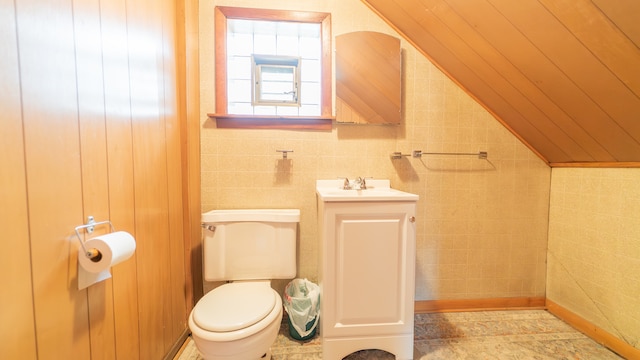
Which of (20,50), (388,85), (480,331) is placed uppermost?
(388,85)

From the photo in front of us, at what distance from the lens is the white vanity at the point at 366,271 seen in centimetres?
120

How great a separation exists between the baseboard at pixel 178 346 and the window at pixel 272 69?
1307 mm

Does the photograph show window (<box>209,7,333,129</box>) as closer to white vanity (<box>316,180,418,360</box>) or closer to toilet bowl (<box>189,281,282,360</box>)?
white vanity (<box>316,180,418,360</box>)

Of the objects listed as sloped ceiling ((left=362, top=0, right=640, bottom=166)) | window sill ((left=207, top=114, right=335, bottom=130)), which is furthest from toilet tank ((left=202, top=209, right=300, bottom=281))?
sloped ceiling ((left=362, top=0, right=640, bottom=166))

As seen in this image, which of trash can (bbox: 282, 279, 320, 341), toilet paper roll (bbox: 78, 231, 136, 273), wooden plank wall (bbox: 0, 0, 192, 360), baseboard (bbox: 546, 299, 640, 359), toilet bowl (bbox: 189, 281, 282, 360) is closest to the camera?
wooden plank wall (bbox: 0, 0, 192, 360)

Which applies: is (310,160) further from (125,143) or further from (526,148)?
(526,148)

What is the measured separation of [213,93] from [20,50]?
3.39 ft

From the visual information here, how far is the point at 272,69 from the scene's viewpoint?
169 centimetres

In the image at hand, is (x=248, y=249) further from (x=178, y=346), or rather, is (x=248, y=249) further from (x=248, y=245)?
(x=178, y=346)

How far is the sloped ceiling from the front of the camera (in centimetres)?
100

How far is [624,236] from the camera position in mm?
1352

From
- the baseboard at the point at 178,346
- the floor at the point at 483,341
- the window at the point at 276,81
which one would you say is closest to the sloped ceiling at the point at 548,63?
the window at the point at 276,81

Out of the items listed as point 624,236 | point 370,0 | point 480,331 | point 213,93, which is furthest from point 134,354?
point 624,236

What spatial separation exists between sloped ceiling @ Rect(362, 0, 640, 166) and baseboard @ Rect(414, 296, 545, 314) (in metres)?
1.03
